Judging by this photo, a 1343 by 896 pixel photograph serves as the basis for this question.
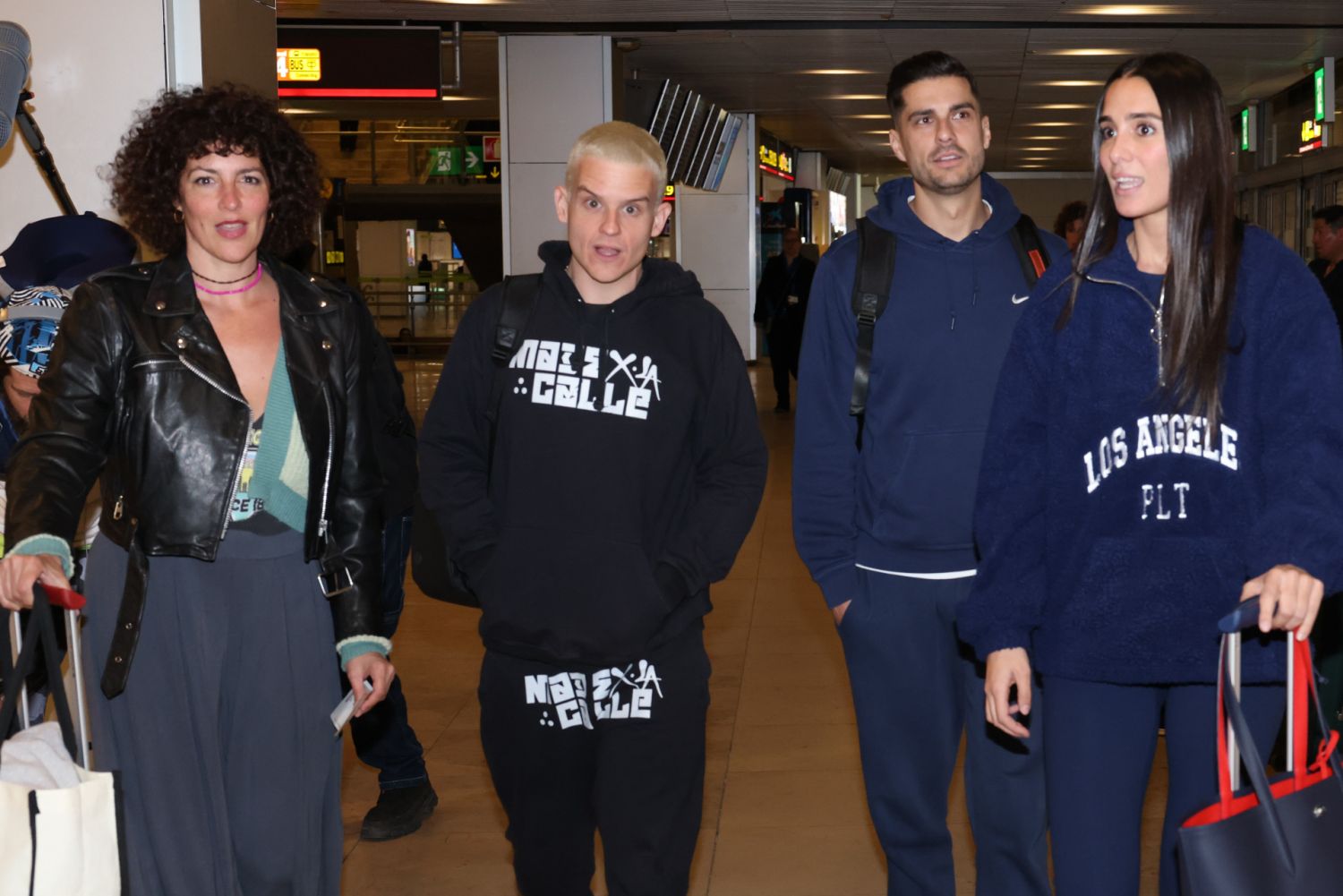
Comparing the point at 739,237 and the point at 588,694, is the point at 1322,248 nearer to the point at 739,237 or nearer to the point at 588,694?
the point at 588,694

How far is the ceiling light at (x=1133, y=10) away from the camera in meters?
14.1

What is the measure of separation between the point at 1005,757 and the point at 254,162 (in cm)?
195

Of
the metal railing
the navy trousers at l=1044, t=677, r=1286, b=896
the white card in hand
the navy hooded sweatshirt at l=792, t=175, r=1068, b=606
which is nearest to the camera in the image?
the navy trousers at l=1044, t=677, r=1286, b=896

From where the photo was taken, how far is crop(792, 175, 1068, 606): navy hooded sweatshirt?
127 inches

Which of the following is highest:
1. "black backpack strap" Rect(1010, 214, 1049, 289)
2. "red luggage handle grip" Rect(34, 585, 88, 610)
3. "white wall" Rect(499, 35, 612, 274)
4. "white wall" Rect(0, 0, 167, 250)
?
"white wall" Rect(499, 35, 612, 274)

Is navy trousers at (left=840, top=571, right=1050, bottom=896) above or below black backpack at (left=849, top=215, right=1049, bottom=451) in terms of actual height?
below

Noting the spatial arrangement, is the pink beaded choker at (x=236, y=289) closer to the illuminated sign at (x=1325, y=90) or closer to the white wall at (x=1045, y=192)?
the illuminated sign at (x=1325, y=90)

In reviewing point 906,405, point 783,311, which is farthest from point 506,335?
point 783,311

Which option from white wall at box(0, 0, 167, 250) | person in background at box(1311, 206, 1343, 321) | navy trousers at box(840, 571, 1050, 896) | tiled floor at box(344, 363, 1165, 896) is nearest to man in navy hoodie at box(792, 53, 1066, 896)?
navy trousers at box(840, 571, 1050, 896)

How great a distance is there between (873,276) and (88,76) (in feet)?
9.31

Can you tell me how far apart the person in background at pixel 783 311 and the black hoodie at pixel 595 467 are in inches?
592

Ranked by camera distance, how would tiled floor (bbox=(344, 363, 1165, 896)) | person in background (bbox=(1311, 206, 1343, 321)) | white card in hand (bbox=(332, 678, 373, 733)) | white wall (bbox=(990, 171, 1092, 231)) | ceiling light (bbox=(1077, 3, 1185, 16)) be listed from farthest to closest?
1. white wall (bbox=(990, 171, 1092, 231))
2. ceiling light (bbox=(1077, 3, 1185, 16))
3. person in background (bbox=(1311, 206, 1343, 321))
4. tiled floor (bbox=(344, 363, 1165, 896))
5. white card in hand (bbox=(332, 678, 373, 733))

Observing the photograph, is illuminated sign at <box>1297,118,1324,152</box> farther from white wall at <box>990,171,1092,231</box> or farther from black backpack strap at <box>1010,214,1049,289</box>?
white wall at <box>990,171,1092,231</box>

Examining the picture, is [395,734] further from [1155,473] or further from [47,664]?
[1155,473]
